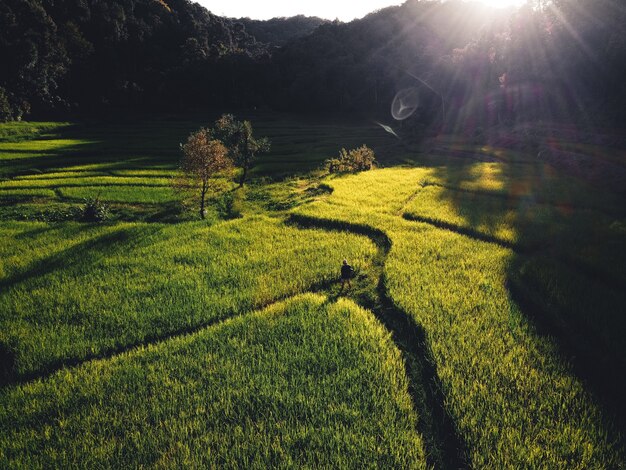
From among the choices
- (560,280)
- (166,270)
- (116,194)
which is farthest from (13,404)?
(116,194)

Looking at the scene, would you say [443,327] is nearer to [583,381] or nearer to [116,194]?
[583,381]

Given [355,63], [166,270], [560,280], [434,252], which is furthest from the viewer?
[355,63]

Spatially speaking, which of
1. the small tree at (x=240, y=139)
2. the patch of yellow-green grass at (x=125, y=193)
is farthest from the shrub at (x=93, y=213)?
the small tree at (x=240, y=139)

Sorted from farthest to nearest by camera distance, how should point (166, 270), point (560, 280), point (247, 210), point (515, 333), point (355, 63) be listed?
point (355, 63) → point (247, 210) → point (166, 270) → point (560, 280) → point (515, 333)

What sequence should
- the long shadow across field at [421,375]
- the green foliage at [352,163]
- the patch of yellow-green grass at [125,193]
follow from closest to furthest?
the long shadow across field at [421,375] → the patch of yellow-green grass at [125,193] → the green foliage at [352,163]

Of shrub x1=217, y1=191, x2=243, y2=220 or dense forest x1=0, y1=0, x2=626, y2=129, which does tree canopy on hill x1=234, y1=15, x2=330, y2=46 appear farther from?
shrub x1=217, y1=191, x2=243, y2=220

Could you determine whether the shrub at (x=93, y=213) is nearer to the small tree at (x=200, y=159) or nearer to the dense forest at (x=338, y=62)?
the small tree at (x=200, y=159)

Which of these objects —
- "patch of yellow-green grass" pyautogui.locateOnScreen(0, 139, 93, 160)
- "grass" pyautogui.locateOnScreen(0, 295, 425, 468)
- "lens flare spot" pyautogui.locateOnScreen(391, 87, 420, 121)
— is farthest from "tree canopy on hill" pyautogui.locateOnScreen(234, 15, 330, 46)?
"grass" pyautogui.locateOnScreen(0, 295, 425, 468)

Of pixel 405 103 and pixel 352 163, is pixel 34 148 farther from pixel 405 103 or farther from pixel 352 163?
pixel 405 103
